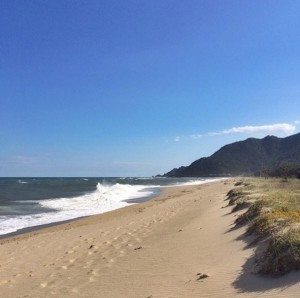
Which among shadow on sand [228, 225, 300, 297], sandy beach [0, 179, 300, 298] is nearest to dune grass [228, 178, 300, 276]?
shadow on sand [228, 225, 300, 297]

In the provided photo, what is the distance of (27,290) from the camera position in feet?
26.0

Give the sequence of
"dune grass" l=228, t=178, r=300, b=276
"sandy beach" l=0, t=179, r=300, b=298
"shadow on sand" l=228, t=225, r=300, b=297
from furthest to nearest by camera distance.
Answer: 1. "sandy beach" l=0, t=179, r=300, b=298
2. "dune grass" l=228, t=178, r=300, b=276
3. "shadow on sand" l=228, t=225, r=300, b=297

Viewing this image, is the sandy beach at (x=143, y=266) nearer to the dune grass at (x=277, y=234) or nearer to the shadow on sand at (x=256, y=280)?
the shadow on sand at (x=256, y=280)

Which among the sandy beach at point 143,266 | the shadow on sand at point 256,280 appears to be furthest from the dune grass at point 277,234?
the sandy beach at point 143,266

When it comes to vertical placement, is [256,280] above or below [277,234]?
below

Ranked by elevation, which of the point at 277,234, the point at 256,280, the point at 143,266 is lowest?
the point at 143,266

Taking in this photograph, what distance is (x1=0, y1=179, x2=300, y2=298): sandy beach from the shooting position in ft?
21.5

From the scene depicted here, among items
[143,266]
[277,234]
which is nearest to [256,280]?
[277,234]

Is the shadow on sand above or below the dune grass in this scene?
below

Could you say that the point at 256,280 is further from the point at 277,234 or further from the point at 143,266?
the point at 143,266

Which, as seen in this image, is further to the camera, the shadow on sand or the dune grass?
the dune grass

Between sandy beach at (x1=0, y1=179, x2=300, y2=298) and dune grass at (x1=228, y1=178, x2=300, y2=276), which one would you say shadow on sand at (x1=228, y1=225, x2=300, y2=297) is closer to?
sandy beach at (x1=0, y1=179, x2=300, y2=298)

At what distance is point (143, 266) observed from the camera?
8.69 meters

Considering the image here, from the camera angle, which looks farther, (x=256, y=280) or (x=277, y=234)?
(x=277, y=234)
